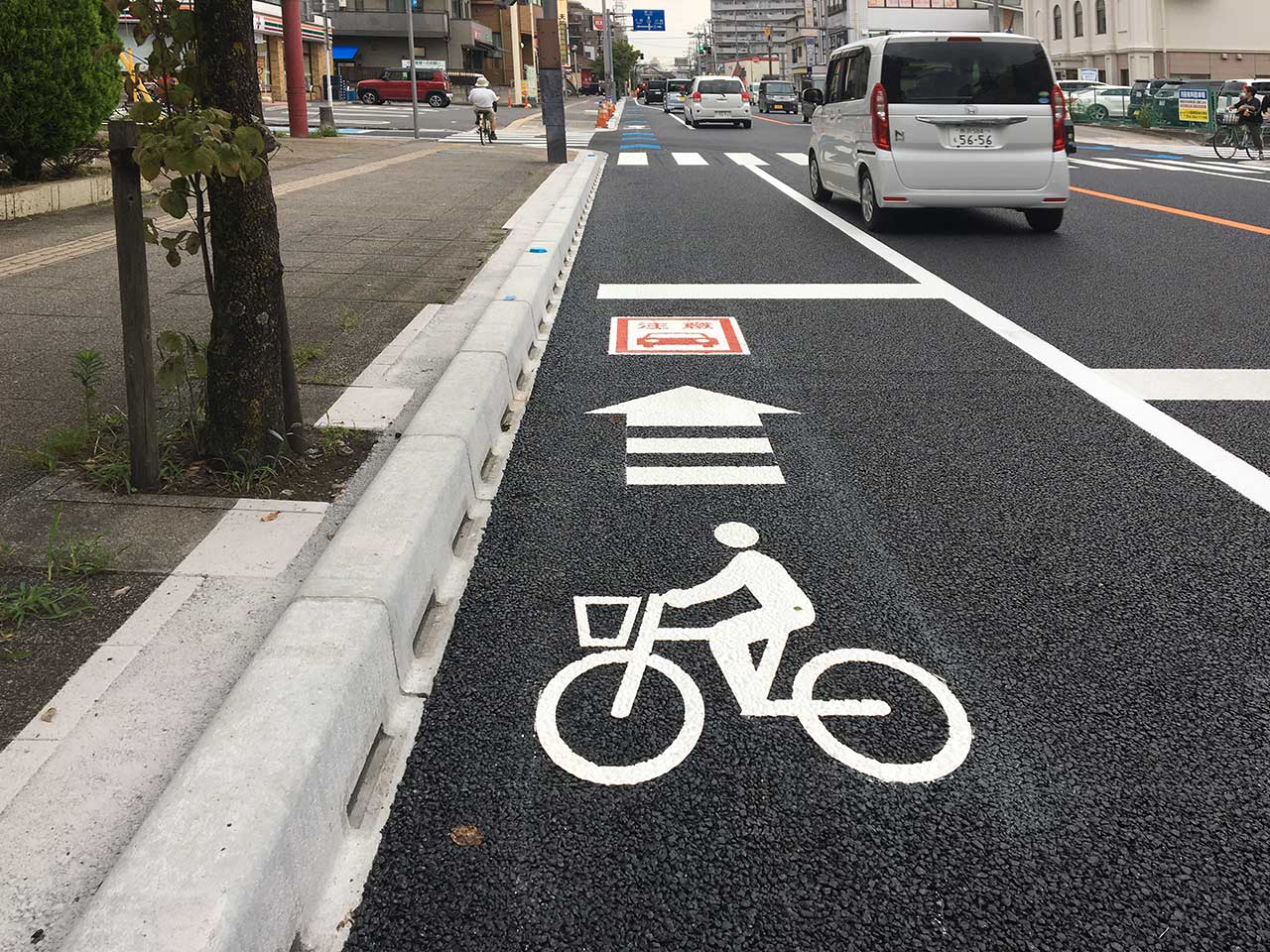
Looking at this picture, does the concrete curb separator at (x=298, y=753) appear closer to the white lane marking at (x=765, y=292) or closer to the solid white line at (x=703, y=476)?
the solid white line at (x=703, y=476)

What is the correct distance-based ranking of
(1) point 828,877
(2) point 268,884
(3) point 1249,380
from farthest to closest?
(3) point 1249,380 < (1) point 828,877 < (2) point 268,884

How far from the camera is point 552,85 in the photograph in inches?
830

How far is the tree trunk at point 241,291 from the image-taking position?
392 centimetres

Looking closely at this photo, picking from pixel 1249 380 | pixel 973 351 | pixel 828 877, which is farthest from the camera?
pixel 973 351

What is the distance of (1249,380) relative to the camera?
604cm

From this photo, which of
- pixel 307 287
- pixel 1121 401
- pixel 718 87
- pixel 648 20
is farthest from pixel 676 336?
pixel 648 20

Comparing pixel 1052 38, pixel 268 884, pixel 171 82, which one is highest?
pixel 1052 38

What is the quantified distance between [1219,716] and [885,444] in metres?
2.40

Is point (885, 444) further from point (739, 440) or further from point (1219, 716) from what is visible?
point (1219, 716)

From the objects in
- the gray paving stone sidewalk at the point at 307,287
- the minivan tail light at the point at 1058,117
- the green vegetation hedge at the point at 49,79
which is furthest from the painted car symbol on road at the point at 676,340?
the green vegetation hedge at the point at 49,79

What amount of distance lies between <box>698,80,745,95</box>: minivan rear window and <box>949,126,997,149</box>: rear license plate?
98.8 ft

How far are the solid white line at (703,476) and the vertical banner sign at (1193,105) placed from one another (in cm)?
3313

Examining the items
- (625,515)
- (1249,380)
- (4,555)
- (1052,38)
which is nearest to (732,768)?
(625,515)

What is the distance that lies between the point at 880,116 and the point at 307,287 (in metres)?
5.78
